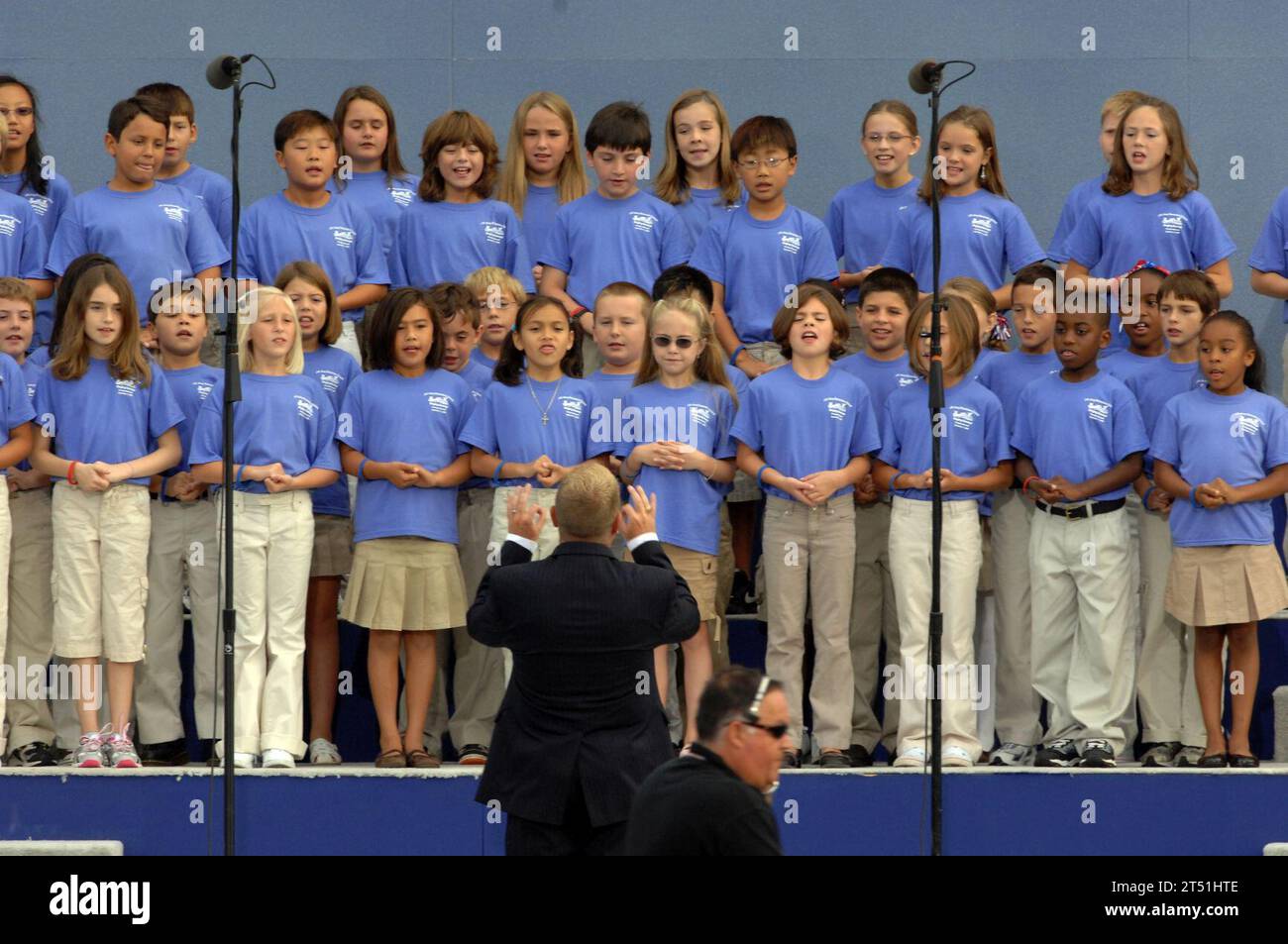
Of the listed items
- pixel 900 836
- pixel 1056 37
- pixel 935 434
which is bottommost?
pixel 900 836

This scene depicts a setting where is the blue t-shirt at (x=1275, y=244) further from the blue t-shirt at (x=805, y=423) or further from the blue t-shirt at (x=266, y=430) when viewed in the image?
the blue t-shirt at (x=266, y=430)

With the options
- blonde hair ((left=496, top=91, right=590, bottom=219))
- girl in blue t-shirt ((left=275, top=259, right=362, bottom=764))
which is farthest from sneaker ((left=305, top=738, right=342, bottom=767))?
blonde hair ((left=496, top=91, right=590, bottom=219))

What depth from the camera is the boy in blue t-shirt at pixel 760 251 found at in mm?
9539

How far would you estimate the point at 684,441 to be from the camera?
28.1ft

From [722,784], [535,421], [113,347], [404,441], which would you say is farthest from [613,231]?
[722,784]

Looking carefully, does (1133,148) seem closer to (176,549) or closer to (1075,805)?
(1075,805)

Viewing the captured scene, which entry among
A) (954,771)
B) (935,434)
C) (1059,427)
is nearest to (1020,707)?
(954,771)

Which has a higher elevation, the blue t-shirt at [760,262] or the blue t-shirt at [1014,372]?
the blue t-shirt at [760,262]

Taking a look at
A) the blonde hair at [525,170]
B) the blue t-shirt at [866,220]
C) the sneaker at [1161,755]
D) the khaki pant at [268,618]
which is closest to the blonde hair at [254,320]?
the khaki pant at [268,618]

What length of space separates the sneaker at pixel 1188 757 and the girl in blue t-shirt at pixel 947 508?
80 centimetres

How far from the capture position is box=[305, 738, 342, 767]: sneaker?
8.53 m

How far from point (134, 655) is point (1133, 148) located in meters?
4.97

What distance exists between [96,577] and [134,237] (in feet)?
6.08
